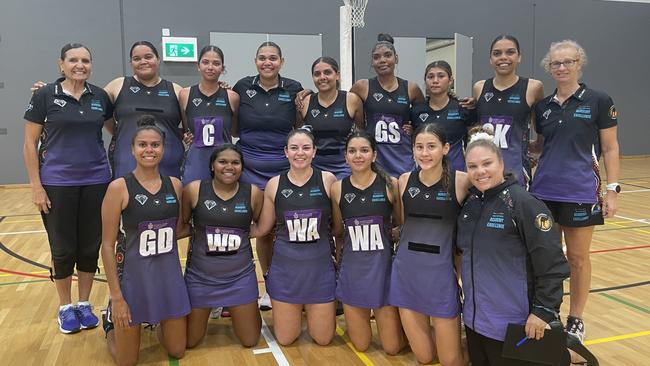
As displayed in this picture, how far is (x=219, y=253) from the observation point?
3043mm

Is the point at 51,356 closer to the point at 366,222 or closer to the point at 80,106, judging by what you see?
the point at 80,106

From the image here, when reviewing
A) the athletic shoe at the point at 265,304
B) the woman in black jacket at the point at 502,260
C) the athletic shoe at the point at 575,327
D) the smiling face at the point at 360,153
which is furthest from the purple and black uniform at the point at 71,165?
the athletic shoe at the point at 575,327

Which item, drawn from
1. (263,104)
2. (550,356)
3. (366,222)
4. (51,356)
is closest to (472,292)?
(550,356)

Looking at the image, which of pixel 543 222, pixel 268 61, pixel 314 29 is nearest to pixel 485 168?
pixel 543 222

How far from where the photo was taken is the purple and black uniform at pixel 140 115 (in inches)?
129

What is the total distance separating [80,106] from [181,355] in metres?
1.63

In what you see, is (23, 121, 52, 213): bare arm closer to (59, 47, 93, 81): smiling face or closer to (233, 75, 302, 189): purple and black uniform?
(59, 47, 93, 81): smiling face

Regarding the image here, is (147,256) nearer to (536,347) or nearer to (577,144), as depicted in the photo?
(536,347)

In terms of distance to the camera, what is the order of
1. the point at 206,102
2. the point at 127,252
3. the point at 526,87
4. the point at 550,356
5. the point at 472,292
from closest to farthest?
the point at 550,356 < the point at 472,292 < the point at 127,252 < the point at 526,87 < the point at 206,102

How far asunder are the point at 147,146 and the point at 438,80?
1.83 metres

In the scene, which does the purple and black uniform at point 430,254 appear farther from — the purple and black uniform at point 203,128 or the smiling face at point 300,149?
the purple and black uniform at point 203,128

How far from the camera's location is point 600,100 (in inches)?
111

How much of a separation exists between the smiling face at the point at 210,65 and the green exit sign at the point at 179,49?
662 cm

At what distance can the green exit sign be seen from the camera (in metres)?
9.50
